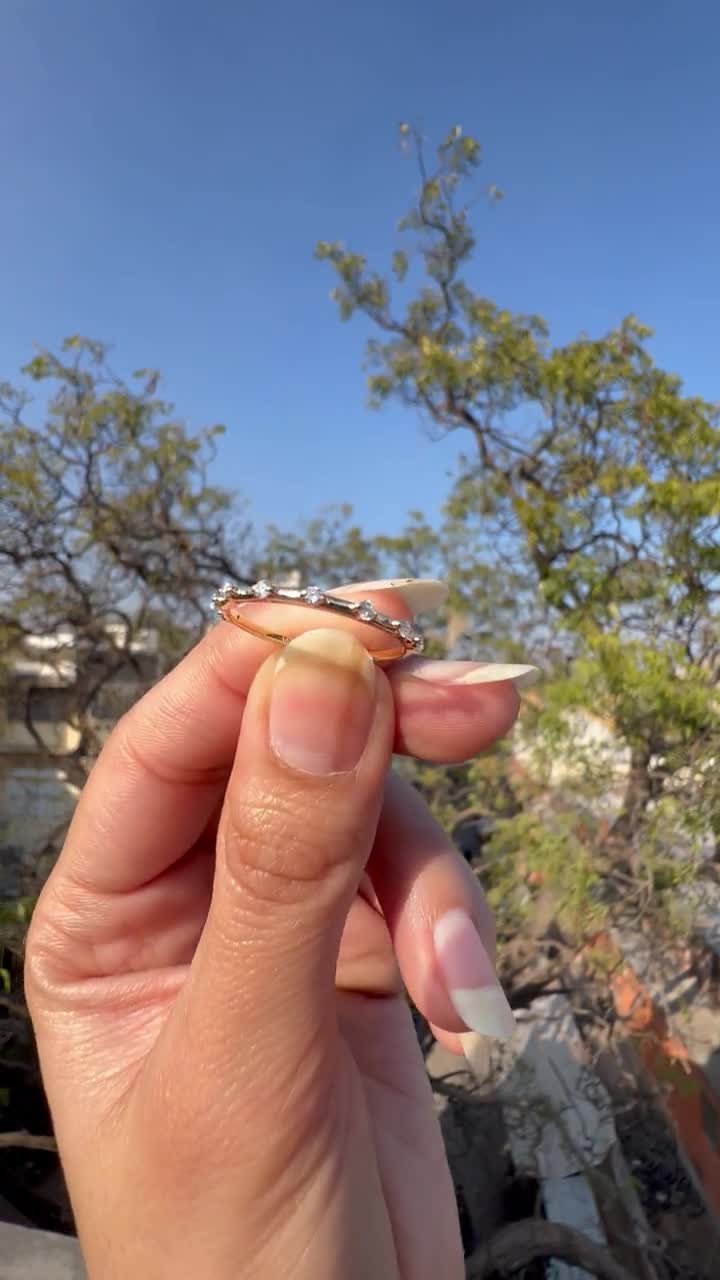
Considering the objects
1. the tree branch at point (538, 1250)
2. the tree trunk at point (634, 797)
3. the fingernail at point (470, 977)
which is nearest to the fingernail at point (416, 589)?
the fingernail at point (470, 977)

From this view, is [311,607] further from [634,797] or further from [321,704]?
[634,797]

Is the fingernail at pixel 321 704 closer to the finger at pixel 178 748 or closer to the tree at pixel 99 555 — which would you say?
the finger at pixel 178 748

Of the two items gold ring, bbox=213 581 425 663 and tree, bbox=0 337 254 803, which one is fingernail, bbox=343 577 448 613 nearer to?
gold ring, bbox=213 581 425 663

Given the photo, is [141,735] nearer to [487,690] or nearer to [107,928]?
[107,928]

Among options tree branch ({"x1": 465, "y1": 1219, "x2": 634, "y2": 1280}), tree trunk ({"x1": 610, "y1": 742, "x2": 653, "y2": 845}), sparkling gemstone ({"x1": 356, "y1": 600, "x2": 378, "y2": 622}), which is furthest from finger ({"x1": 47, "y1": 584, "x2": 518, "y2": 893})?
tree trunk ({"x1": 610, "y1": 742, "x2": 653, "y2": 845})

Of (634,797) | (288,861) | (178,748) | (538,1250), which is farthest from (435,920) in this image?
(634,797)

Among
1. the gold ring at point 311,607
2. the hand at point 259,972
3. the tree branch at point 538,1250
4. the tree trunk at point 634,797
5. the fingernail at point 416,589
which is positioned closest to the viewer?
the hand at point 259,972
